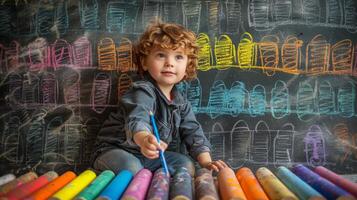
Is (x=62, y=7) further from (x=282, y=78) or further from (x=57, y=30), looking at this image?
(x=282, y=78)

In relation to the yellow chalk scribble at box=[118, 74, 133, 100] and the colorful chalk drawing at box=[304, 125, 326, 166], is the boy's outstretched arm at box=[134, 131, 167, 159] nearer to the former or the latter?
the yellow chalk scribble at box=[118, 74, 133, 100]

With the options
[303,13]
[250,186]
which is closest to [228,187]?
[250,186]

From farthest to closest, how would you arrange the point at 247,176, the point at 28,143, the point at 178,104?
1. the point at 28,143
2. the point at 178,104
3. the point at 247,176

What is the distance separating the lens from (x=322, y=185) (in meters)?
1.43

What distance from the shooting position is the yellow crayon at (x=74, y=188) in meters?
1.29

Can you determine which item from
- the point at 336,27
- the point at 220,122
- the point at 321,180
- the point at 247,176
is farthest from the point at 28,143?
the point at 336,27

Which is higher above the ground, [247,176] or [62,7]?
[62,7]

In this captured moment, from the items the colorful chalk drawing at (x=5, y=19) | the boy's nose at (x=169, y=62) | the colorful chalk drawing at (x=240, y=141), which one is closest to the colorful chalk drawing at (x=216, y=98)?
the colorful chalk drawing at (x=240, y=141)

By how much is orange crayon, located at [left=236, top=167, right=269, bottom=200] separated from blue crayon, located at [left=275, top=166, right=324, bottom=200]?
11cm

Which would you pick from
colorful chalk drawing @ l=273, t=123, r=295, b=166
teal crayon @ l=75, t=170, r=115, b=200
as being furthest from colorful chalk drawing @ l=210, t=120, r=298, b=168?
teal crayon @ l=75, t=170, r=115, b=200

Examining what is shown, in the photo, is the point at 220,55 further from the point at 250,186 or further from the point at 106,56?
the point at 250,186

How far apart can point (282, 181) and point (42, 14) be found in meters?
1.30

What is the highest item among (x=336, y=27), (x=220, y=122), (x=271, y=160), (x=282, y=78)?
(x=336, y=27)

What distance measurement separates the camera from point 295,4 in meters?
2.02
